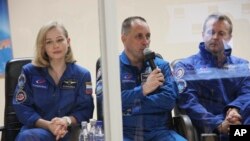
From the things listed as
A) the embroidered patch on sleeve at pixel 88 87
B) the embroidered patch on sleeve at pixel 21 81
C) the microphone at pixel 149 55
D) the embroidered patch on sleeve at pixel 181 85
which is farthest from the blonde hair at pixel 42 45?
the embroidered patch on sleeve at pixel 181 85

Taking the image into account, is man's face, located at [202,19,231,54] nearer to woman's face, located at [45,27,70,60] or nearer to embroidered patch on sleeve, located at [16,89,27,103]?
woman's face, located at [45,27,70,60]

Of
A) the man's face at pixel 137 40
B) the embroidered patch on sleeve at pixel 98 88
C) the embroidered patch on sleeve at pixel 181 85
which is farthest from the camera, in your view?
the embroidered patch on sleeve at pixel 181 85

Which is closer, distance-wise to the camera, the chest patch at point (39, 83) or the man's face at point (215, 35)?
the chest patch at point (39, 83)

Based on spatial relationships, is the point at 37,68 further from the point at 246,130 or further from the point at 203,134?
the point at 246,130

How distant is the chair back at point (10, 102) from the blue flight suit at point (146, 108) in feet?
2.52

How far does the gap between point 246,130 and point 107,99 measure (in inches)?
41.2

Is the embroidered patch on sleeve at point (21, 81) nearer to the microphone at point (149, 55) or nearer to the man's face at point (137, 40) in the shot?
the man's face at point (137, 40)

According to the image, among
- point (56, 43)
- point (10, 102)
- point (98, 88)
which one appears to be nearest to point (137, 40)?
point (98, 88)

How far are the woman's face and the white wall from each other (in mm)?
56

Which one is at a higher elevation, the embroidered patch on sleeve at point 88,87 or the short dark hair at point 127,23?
the short dark hair at point 127,23

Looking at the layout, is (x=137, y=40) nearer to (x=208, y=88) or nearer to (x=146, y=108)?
(x=146, y=108)

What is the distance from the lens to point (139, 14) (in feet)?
9.36

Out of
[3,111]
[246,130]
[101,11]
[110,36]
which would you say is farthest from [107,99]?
[246,130]

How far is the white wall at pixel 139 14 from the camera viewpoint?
2729 mm
